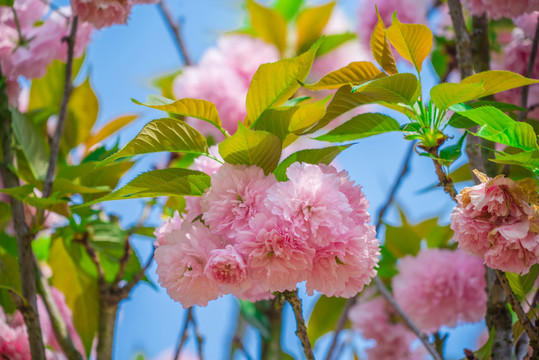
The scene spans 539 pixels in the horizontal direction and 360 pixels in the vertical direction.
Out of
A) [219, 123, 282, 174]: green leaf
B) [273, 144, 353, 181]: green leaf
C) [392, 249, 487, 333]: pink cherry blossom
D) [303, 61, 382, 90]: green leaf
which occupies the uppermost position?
[303, 61, 382, 90]: green leaf

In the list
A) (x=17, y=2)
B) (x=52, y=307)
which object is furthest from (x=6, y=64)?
(x=52, y=307)

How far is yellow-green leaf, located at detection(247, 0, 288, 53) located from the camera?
1.37m

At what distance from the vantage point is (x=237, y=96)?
1.06m

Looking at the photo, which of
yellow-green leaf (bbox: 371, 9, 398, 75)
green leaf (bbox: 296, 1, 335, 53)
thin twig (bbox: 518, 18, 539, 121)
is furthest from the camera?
green leaf (bbox: 296, 1, 335, 53)

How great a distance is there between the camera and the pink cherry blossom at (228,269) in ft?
1.56

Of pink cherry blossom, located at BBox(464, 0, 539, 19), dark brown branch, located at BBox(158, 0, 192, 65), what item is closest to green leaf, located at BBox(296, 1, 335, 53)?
dark brown branch, located at BBox(158, 0, 192, 65)

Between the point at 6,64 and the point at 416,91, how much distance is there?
642 millimetres

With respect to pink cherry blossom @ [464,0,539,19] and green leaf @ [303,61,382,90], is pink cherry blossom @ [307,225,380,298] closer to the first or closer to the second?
green leaf @ [303,61,382,90]

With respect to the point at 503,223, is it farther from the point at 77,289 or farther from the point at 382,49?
the point at 77,289

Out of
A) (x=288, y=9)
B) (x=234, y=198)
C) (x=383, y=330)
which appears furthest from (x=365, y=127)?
(x=288, y=9)

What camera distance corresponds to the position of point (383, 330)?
111 cm

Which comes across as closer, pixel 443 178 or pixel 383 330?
pixel 443 178

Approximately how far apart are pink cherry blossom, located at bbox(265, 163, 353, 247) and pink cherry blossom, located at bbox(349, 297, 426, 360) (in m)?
0.68

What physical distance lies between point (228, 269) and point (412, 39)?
0.28 meters
